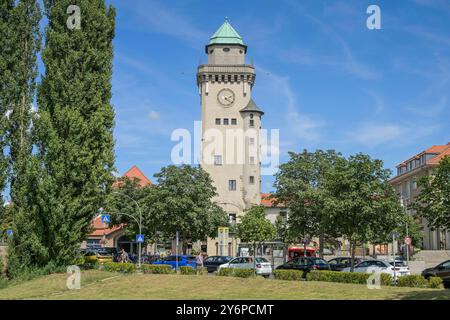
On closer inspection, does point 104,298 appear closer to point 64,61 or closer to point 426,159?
point 64,61

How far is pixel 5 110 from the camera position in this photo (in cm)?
3319

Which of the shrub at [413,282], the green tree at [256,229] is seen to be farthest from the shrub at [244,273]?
the green tree at [256,229]

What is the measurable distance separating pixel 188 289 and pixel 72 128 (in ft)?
37.7

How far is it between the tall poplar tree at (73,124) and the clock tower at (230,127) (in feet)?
172

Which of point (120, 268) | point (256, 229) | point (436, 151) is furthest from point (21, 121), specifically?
point (436, 151)

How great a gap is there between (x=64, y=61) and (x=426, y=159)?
59289 mm

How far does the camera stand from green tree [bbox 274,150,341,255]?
180 ft

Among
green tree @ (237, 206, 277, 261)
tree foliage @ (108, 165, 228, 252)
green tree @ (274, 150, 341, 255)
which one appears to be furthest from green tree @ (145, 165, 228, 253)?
green tree @ (237, 206, 277, 261)

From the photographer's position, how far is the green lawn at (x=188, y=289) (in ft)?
77.4

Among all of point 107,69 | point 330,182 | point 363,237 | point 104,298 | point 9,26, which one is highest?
point 9,26

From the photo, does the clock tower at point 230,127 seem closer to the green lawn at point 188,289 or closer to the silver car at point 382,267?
the silver car at point 382,267

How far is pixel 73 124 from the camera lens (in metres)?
31.7
